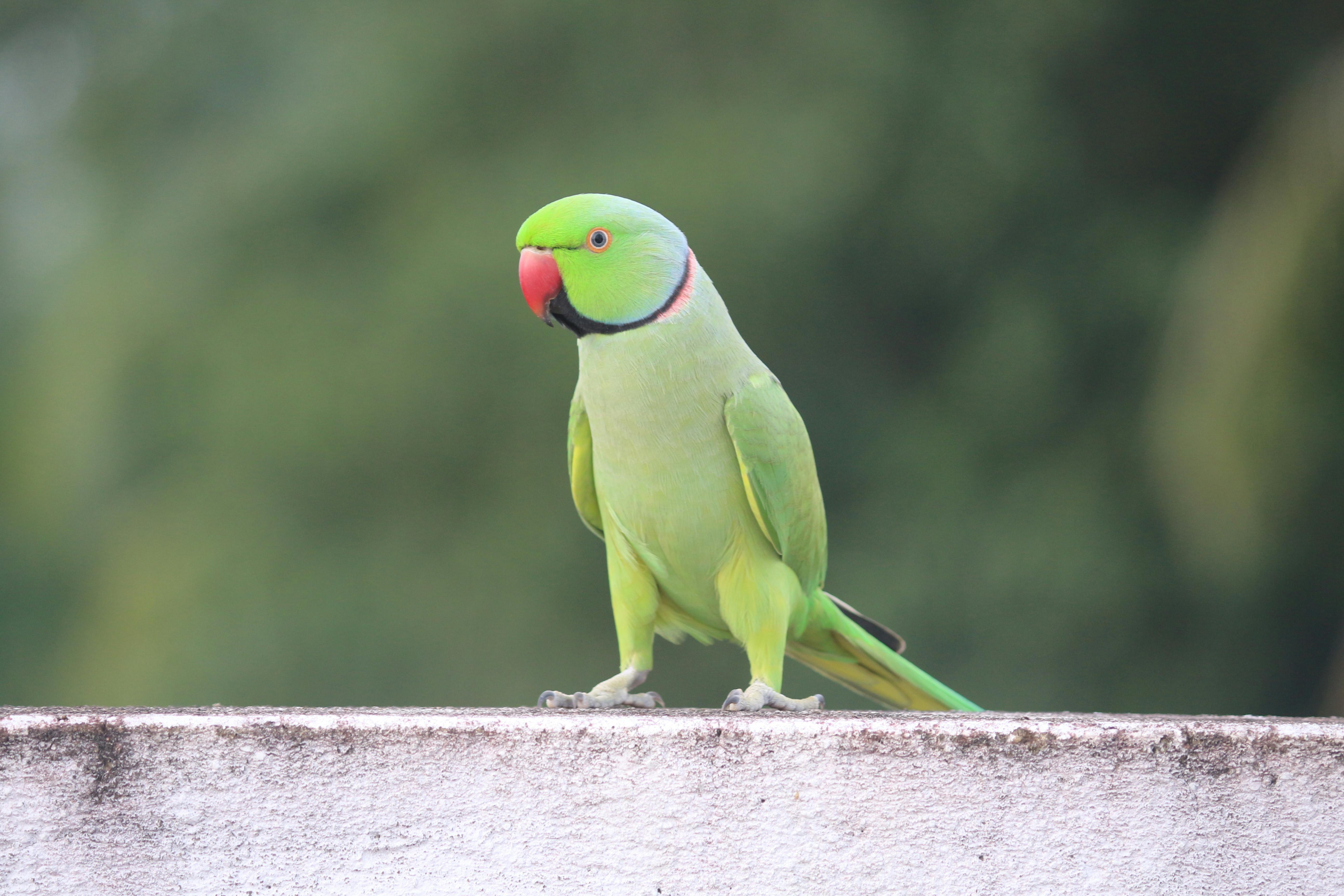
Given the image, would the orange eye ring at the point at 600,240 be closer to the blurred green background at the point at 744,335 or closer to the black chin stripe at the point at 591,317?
the black chin stripe at the point at 591,317

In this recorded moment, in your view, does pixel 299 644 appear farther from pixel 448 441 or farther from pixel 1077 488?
pixel 1077 488

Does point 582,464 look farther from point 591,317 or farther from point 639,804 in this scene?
point 639,804

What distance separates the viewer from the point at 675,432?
2.63 meters

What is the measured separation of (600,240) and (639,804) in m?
1.29

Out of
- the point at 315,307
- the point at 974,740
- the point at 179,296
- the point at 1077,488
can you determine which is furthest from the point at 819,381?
the point at 974,740

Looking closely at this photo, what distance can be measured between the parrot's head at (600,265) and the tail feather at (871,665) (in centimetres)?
91

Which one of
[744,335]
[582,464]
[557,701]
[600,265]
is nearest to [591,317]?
[600,265]

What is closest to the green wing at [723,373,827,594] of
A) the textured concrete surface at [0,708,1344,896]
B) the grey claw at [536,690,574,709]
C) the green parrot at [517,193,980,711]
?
the green parrot at [517,193,980,711]

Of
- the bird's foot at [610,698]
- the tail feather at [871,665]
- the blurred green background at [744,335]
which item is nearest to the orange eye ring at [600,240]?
the bird's foot at [610,698]

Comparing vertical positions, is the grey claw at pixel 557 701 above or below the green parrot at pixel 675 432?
below

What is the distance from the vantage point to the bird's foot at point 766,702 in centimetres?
252

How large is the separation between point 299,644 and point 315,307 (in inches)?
79.5

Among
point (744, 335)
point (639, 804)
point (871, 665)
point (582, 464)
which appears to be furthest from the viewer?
point (744, 335)

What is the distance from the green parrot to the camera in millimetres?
2625
